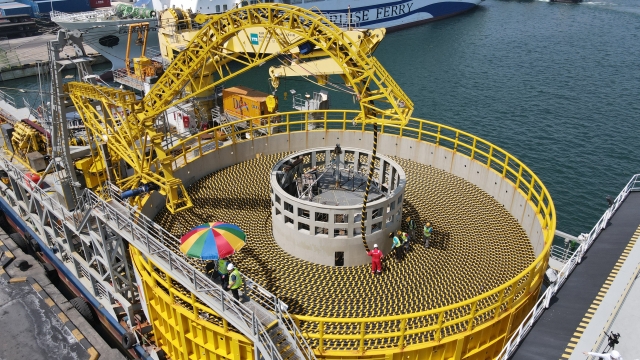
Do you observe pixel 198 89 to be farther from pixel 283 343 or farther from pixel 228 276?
pixel 283 343

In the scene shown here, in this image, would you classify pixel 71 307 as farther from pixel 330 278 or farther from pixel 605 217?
pixel 605 217

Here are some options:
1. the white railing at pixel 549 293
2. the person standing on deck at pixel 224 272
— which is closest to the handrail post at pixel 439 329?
the white railing at pixel 549 293

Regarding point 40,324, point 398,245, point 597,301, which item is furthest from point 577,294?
point 40,324

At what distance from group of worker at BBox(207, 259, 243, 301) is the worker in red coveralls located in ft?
20.5

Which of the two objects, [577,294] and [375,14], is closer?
[577,294]

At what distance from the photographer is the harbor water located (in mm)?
40000

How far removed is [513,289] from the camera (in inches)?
627

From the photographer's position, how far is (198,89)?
23.6m

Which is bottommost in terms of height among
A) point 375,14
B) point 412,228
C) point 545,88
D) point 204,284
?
point 545,88

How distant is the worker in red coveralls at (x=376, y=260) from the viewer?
19.0 meters

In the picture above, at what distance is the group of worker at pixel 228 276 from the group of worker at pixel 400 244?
6314mm

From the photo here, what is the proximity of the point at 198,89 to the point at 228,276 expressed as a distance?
11.7m

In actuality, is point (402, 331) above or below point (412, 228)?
above

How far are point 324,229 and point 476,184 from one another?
1084cm
